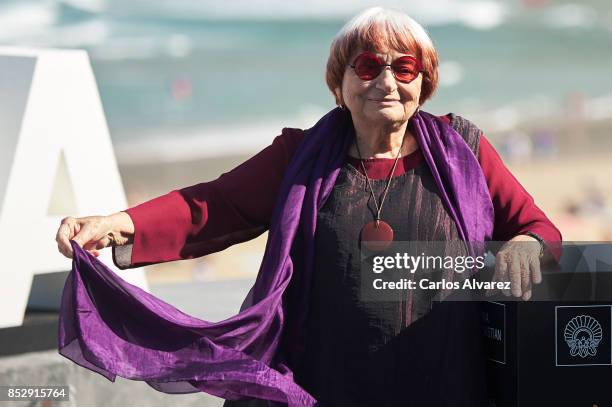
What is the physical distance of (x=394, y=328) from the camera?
3062mm

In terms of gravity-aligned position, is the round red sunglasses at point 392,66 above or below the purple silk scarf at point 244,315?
above

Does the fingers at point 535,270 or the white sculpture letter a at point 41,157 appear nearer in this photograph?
the fingers at point 535,270

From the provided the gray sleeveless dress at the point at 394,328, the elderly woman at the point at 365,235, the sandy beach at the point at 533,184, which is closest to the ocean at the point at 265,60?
the sandy beach at the point at 533,184

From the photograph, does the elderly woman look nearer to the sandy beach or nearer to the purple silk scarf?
the purple silk scarf

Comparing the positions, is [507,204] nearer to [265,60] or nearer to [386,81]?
[386,81]

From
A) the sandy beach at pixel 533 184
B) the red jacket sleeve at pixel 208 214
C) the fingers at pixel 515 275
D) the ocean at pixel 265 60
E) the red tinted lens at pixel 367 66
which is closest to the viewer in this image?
the fingers at pixel 515 275

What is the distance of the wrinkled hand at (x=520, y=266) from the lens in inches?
116

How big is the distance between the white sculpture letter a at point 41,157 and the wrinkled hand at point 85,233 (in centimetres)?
189

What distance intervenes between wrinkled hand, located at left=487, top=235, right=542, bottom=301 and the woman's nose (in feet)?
1.74

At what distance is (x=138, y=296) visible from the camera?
10.4ft

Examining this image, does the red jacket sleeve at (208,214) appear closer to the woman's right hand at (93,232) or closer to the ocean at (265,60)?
the woman's right hand at (93,232)

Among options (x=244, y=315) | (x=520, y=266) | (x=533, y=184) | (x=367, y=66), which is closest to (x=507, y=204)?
(x=520, y=266)

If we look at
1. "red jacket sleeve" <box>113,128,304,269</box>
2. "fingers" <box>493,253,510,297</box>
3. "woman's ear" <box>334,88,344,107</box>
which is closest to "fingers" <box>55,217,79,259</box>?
"red jacket sleeve" <box>113,128,304,269</box>

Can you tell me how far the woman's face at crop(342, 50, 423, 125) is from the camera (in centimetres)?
304
